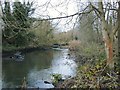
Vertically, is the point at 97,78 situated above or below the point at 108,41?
below

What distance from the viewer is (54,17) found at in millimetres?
3727

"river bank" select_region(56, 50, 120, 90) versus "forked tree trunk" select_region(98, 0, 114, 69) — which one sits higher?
"forked tree trunk" select_region(98, 0, 114, 69)

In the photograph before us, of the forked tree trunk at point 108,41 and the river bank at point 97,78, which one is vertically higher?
the forked tree trunk at point 108,41

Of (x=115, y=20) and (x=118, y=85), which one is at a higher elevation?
(x=115, y=20)

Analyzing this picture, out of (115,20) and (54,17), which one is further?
(115,20)

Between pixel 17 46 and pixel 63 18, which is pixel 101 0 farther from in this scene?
pixel 17 46

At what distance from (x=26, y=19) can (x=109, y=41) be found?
1.50 m

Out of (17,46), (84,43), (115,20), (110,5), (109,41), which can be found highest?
(110,5)

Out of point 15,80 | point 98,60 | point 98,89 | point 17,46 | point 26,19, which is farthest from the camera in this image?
point 17,46

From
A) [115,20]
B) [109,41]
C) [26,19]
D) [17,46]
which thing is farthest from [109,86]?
[17,46]

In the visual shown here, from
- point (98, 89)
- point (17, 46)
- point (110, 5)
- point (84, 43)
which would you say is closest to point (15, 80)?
point (84, 43)

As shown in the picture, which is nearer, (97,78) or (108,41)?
(108,41)

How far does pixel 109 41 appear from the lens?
4.28m

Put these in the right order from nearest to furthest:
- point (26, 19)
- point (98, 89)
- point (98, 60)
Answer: point (26, 19)
point (98, 89)
point (98, 60)
